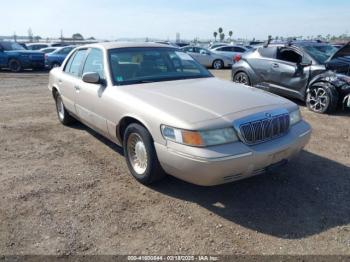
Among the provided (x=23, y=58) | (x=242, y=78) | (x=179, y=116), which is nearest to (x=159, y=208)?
(x=179, y=116)

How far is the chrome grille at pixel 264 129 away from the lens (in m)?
3.42

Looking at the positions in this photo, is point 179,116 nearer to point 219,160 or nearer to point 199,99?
point 199,99

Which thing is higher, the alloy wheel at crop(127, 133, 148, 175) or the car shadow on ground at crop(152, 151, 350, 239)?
the alloy wheel at crop(127, 133, 148, 175)

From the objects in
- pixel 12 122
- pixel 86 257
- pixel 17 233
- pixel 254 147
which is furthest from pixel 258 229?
pixel 12 122

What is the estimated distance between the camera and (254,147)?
135 inches

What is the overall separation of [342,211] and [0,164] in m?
4.44

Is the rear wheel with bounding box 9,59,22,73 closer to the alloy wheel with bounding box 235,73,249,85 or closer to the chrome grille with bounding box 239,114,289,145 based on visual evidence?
the alloy wheel with bounding box 235,73,249,85

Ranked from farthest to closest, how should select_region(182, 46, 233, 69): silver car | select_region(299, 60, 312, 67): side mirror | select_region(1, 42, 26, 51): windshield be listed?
select_region(182, 46, 233, 69): silver car, select_region(1, 42, 26, 51): windshield, select_region(299, 60, 312, 67): side mirror

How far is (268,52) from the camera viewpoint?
8.91m

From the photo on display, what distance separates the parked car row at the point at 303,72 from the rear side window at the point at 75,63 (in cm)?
495

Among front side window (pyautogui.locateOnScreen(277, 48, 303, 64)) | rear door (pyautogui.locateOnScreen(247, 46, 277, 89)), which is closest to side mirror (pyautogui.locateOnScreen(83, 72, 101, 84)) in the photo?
rear door (pyautogui.locateOnScreen(247, 46, 277, 89))

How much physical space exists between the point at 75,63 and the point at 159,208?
10.7ft

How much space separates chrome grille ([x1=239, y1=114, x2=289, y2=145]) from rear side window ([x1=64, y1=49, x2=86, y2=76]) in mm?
3228

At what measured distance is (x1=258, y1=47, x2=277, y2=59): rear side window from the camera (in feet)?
28.7
